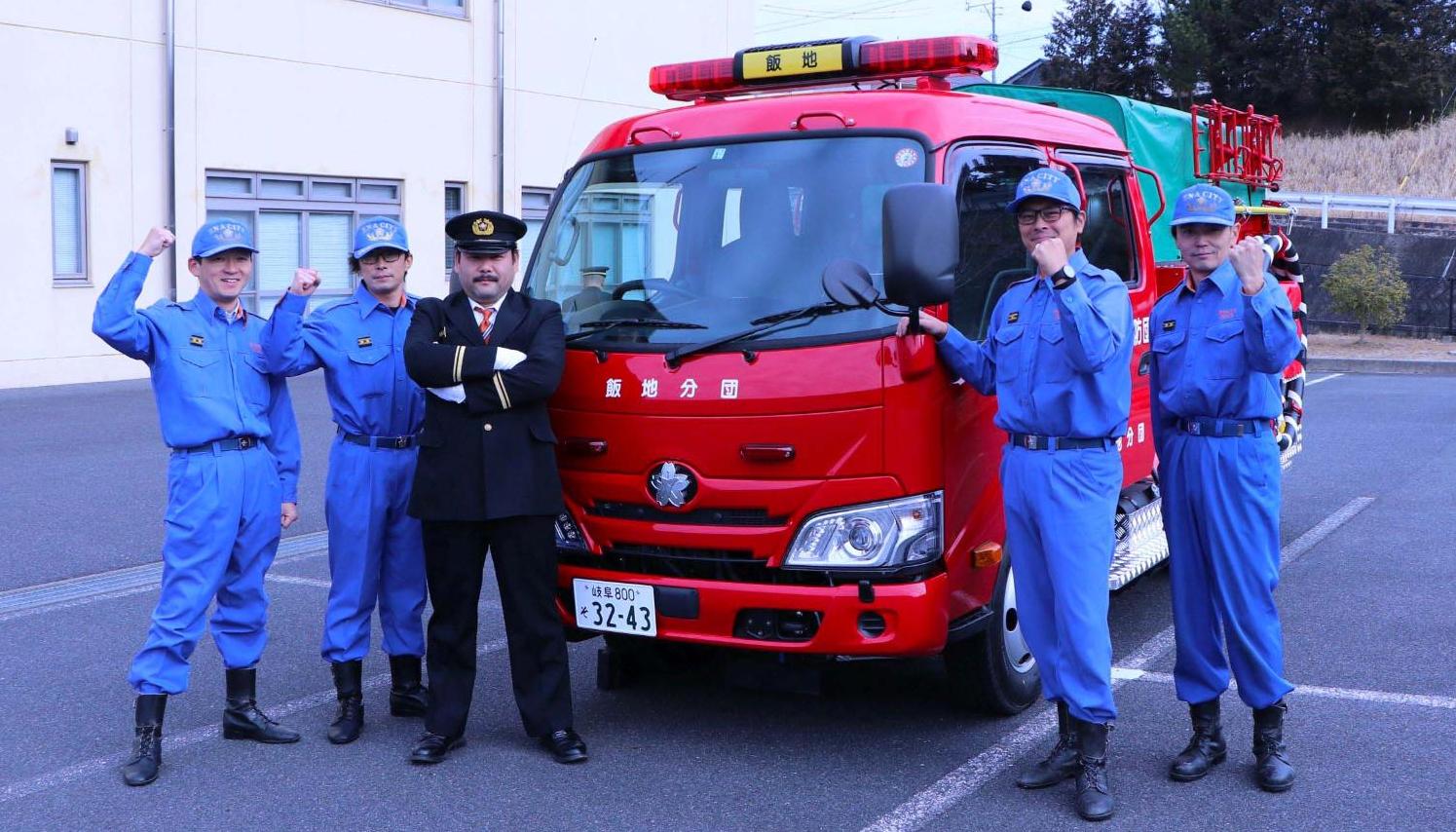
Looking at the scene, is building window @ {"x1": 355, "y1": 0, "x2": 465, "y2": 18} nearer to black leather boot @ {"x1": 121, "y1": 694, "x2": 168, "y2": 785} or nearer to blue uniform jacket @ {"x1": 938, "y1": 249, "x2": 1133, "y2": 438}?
black leather boot @ {"x1": 121, "y1": 694, "x2": 168, "y2": 785}

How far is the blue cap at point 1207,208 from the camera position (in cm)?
493

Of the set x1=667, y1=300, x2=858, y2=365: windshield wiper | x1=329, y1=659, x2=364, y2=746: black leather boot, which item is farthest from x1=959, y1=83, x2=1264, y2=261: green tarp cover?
x1=329, y1=659, x2=364, y2=746: black leather boot

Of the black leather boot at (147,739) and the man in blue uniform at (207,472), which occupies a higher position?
the man in blue uniform at (207,472)

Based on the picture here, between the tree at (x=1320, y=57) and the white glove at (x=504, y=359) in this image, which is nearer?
the white glove at (x=504, y=359)

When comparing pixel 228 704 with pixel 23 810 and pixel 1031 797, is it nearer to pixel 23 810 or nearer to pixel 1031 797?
pixel 23 810

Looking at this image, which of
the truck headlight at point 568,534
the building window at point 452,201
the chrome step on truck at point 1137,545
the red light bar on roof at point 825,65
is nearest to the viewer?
the truck headlight at point 568,534

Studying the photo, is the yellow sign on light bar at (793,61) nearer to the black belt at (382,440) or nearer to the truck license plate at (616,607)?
the black belt at (382,440)

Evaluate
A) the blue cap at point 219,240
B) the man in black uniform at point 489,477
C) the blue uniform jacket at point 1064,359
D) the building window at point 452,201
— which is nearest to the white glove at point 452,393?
the man in black uniform at point 489,477

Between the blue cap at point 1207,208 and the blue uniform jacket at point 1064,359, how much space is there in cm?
39

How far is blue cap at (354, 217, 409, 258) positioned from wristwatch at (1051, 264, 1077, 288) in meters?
2.34

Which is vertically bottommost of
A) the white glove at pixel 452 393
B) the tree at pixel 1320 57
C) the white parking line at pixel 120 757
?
the white parking line at pixel 120 757

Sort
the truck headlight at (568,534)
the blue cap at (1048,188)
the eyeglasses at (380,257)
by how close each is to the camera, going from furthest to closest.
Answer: the eyeglasses at (380,257), the truck headlight at (568,534), the blue cap at (1048,188)

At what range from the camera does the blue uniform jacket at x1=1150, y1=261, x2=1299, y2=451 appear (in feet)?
15.5

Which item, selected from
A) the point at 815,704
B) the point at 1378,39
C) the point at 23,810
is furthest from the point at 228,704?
the point at 1378,39
